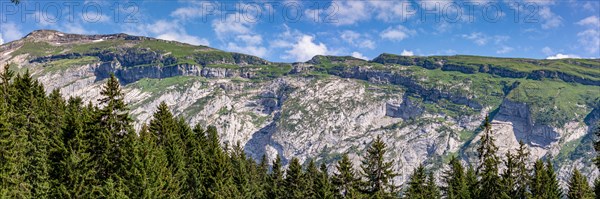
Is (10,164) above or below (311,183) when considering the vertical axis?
above

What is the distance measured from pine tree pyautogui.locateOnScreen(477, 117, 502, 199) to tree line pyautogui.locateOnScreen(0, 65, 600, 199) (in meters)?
0.14

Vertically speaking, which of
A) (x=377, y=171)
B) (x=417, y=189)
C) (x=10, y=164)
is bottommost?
(x=417, y=189)

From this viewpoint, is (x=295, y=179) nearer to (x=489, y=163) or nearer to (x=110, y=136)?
(x=489, y=163)

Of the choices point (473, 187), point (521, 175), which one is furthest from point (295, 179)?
point (521, 175)

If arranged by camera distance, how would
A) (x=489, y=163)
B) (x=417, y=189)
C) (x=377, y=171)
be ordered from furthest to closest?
1. (x=417, y=189)
2. (x=489, y=163)
3. (x=377, y=171)

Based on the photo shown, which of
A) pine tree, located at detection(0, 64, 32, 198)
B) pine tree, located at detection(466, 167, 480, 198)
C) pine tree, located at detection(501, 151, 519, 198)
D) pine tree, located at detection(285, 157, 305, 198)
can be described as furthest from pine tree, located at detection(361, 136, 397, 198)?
pine tree, located at detection(0, 64, 32, 198)

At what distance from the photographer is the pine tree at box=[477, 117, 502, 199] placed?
65.0 metres

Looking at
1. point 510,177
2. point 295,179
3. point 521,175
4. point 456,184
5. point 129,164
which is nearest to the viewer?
point 129,164

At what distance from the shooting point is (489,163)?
214ft

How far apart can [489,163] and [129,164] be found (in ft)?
146

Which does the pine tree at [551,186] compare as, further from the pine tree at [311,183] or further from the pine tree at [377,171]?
the pine tree at [377,171]

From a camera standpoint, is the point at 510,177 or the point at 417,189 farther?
the point at 417,189

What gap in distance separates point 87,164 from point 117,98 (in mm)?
9461

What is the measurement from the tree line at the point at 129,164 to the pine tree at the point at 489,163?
14 centimetres
